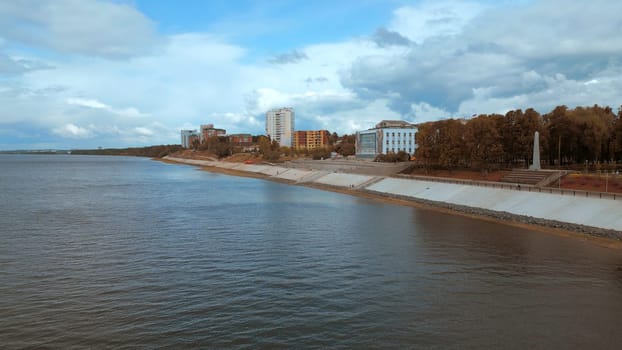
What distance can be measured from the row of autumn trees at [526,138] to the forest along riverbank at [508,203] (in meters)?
12.9

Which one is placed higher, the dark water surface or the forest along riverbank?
the forest along riverbank

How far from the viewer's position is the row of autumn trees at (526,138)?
233 feet

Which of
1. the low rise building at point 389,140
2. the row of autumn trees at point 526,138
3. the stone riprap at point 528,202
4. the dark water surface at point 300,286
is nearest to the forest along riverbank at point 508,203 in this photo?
the stone riprap at point 528,202

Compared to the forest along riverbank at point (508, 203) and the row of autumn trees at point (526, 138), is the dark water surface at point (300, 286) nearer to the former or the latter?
the forest along riverbank at point (508, 203)

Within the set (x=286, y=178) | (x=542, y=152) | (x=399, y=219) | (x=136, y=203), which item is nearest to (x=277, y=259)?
(x=399, y=219)

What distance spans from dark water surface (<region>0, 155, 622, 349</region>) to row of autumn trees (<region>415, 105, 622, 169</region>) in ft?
124

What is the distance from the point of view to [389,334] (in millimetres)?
16281

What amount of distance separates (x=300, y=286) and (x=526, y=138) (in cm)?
6161

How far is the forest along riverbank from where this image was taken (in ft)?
119

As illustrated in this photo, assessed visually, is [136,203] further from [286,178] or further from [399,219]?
[286,178]

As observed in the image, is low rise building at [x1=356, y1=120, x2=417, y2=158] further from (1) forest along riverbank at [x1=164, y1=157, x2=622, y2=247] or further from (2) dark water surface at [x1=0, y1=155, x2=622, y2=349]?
(2) dark water surface at [x1=0, y1=155, x2=622, y2=349]

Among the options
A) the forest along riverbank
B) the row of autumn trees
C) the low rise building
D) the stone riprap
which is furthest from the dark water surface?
the low rise building

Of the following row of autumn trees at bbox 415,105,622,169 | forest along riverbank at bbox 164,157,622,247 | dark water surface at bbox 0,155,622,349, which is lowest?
dark water surface at bbox 0,155,622,349

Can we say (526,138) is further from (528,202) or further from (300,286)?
(300,286)
